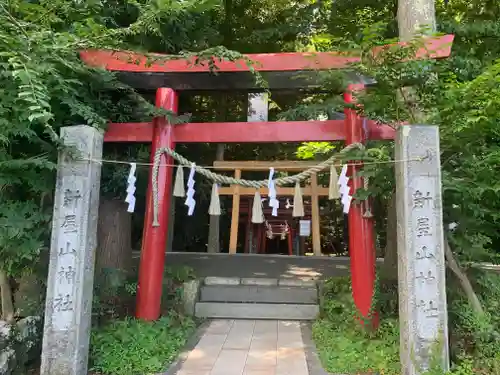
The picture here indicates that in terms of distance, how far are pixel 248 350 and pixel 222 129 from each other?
308 cm

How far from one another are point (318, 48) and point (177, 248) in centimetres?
1068

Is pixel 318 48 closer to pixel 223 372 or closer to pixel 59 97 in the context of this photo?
pixel 59 97

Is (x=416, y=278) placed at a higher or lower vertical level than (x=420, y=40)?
lower

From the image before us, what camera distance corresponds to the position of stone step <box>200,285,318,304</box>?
7.05 metres

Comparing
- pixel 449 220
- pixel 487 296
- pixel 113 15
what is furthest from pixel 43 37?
pixel 487 296

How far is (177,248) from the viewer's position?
587 inches

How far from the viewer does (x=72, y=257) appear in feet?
14.5

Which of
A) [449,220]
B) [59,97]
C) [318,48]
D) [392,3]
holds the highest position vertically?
[392,3]

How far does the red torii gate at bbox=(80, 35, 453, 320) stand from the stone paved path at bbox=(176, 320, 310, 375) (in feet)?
3.26

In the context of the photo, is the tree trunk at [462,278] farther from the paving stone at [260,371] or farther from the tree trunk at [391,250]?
the paving stone at [260,371]

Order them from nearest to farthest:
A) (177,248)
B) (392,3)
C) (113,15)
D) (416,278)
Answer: (416,278), (113,15), (392,3), (177,248)

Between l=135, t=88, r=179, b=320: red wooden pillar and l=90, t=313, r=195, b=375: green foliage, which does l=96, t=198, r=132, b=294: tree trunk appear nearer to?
l=135, t=88, r=179, b=320: red wooden pillar

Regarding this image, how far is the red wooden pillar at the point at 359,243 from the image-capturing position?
5480 mm

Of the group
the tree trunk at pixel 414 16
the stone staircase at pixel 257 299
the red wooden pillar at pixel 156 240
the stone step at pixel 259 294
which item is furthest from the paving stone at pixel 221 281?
the tree trunk at pixel 414 16
